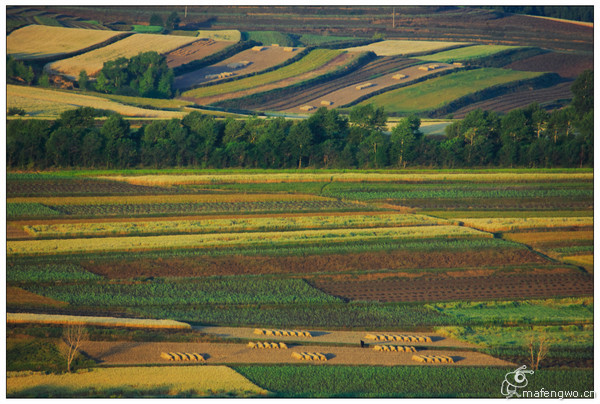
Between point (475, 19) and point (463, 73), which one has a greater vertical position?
point (475, 19)

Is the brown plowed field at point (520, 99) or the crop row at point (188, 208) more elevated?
the brown plowed field at point (520, 99)

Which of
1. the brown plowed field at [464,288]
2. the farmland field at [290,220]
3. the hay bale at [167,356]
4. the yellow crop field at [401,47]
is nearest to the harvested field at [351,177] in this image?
the farmland field at [290,220]

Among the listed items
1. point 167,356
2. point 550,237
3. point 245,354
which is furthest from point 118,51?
point 245,354

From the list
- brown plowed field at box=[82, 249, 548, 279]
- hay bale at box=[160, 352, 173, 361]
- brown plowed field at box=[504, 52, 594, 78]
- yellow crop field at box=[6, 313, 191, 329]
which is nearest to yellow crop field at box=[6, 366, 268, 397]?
hay bale at box=[160, 352, 173, 361]

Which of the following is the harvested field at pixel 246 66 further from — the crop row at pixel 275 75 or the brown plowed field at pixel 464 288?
the brown plowed field at pixel 464 288

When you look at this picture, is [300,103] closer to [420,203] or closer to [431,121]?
[431,121]

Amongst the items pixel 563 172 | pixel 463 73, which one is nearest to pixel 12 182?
pixel 563 172
